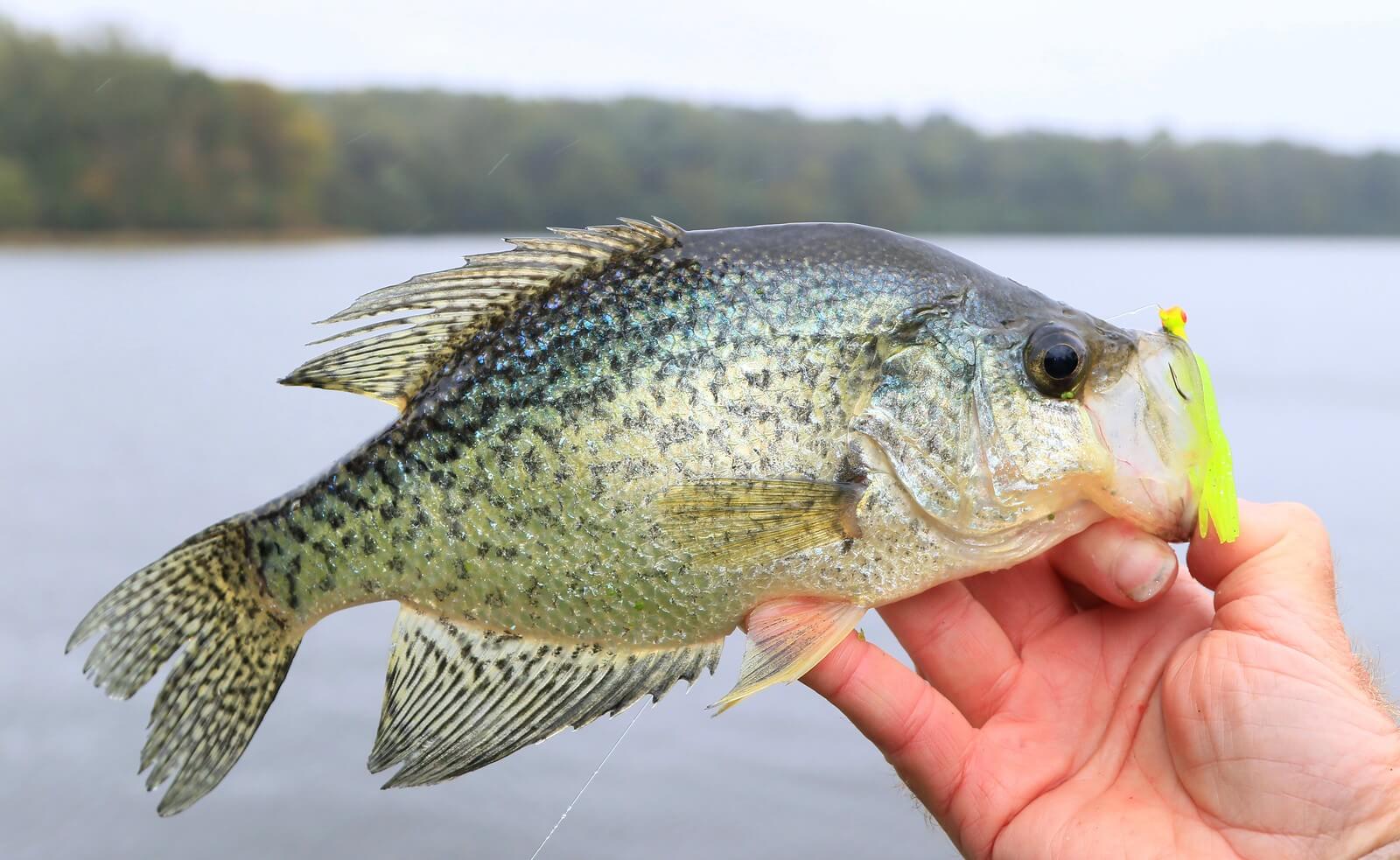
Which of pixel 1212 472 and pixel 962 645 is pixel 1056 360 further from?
pixel 962 645

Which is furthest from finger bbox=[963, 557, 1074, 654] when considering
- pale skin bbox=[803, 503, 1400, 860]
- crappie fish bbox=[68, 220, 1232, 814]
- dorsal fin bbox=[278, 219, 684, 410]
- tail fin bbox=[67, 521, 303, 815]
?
tail fin bbox=[67, 521, 303, 815]

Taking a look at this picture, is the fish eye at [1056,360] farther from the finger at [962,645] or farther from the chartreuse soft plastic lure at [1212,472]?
the finger at [962,645]

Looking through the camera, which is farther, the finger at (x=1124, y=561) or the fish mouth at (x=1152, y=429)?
the finger at (x=1124, y=561)

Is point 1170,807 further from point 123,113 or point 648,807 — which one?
point 123,113

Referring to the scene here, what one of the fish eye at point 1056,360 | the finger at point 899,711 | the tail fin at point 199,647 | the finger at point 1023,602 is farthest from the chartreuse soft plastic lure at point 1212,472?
the tail fin at point 199,647

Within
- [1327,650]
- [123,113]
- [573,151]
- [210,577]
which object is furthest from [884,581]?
[123,113]

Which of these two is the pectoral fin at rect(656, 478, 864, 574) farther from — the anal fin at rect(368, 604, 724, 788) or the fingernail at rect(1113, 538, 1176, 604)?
the fingernail at rect(1113, 538, 1176, 604)
